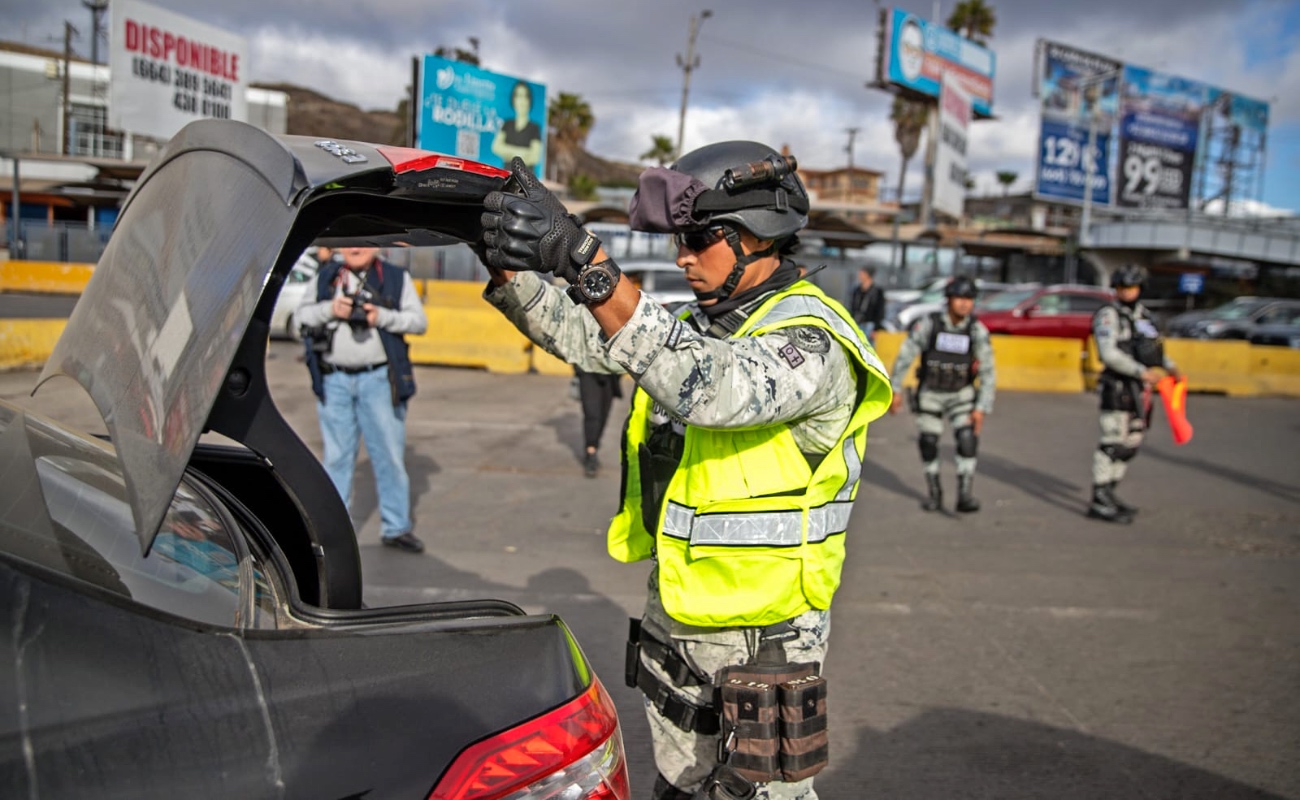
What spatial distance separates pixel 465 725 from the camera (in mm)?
1426

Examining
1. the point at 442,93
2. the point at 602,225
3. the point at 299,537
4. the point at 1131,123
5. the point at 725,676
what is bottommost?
the point at 725,676

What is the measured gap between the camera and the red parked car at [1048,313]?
754 inches

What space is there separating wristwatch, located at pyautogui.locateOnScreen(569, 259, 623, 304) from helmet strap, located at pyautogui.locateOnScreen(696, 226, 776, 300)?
0.53 metres

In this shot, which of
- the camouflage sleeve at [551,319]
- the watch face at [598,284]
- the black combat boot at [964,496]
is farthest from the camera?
the black combat boot at [964,496]

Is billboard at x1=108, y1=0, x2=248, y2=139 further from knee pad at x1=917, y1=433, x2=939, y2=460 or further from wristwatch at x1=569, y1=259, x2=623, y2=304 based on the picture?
wristwatch at x1=569, y1=259, x2=623, y2=304

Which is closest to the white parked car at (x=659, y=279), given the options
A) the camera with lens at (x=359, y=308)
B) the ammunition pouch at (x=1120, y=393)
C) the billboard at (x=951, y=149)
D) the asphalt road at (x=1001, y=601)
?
the asphalt road at (x=1001, y=601)

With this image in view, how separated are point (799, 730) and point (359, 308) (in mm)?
3749

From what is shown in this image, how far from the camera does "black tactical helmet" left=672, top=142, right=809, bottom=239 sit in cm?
215

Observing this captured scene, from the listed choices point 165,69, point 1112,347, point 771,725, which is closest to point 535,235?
point 771,725

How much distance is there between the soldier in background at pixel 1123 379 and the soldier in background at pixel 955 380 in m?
0.83

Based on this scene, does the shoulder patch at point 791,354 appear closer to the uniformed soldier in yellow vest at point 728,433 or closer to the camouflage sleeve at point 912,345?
the uniformed soldier in yellow vest at point 728,433

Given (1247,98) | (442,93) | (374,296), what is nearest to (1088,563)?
(374,296)

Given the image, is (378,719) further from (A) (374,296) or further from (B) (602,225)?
(B) (602,225)

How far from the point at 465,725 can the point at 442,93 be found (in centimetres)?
2215
